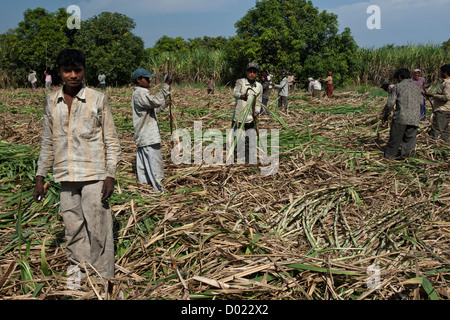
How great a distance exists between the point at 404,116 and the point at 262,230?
2790 mm

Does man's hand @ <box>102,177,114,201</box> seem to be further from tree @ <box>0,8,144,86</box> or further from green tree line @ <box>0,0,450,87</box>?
tree @ <box>0,8,144,86</box>

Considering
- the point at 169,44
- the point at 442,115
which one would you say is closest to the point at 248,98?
the point at 442,115

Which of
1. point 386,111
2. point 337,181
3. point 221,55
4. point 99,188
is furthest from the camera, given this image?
point 221,55

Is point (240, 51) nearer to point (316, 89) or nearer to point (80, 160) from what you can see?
point (316, 89)

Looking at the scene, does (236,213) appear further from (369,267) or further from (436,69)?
(436,69)

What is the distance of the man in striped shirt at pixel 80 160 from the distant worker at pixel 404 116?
12.1ft

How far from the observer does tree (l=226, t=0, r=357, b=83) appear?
14703 mm

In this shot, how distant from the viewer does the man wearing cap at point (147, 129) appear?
3.81 meters

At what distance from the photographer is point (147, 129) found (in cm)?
391

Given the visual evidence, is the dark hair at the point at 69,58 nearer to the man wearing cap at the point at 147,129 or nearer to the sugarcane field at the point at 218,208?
the sugarcane field at the point at 218,208

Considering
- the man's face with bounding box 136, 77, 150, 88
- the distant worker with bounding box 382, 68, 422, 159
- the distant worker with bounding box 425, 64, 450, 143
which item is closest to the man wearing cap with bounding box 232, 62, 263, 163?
the man's face with bounding box 136, 77, 150, 88

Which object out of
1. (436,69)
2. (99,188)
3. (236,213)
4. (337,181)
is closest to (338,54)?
(436,69)

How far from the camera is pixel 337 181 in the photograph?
12.5ft

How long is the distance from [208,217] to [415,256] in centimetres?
155
